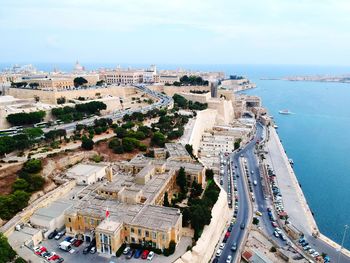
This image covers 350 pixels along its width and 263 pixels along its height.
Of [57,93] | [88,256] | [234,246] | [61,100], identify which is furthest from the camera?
[57,93]

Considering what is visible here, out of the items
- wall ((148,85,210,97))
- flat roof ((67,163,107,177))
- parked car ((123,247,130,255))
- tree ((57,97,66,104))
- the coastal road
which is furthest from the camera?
wall ((148,85,210,97))

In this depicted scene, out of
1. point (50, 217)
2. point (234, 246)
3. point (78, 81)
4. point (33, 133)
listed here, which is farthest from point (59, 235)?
point (78, 81)

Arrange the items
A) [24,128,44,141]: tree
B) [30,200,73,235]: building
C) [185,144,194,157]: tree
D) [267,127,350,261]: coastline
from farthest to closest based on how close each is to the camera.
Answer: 1. [185,144,194,157]: tree
2. [24,128,44,141]: tree
3. [267,127,350,261]: coastline
4. [30,200,73,235]: building

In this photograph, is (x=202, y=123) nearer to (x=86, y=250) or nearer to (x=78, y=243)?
(x=78, y=243)

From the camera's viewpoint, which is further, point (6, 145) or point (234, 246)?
point (6, 145)

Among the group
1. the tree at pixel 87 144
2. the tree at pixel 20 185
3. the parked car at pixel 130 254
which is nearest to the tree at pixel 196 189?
the parked car at pixel 130 254

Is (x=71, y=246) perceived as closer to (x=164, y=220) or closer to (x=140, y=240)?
(x=140, y=240)

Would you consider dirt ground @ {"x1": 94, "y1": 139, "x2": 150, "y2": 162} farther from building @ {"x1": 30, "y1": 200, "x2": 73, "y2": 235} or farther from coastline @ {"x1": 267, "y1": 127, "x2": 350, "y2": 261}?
coastline @ {"x1": 267, "y1": 127, "x2": 350, "y2": 261}

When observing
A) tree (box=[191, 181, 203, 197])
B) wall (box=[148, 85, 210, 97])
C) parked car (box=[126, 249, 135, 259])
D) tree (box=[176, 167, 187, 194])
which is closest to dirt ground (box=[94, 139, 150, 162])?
tree (box=[176, 167, 187, 194])
